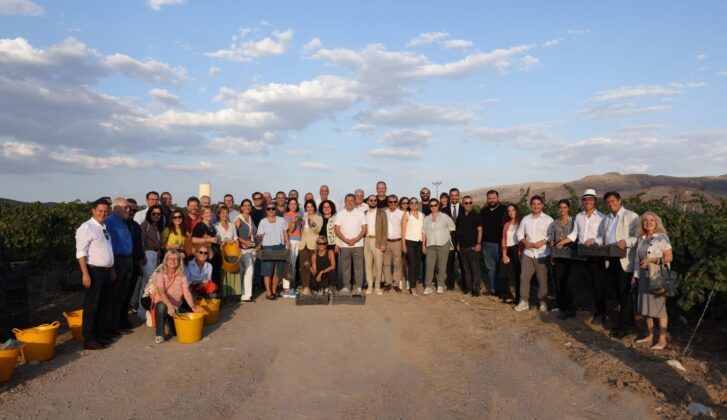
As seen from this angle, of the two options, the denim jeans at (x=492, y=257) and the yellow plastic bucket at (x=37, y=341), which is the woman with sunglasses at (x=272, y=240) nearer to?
the denim jeans at (x=492, y=257)

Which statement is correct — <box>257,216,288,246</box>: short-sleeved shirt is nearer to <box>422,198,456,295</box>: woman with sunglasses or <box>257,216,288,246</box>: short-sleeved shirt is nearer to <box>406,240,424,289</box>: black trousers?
<box>406,240,424,289</box>: black trousers

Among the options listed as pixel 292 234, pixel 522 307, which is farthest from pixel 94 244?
pixel 522 307

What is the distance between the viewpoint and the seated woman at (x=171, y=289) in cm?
684

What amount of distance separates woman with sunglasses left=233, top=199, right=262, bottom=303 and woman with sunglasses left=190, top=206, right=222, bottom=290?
503 millimetres

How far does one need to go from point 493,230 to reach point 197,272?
17.3 feet

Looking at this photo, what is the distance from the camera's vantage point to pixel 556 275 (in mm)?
8219

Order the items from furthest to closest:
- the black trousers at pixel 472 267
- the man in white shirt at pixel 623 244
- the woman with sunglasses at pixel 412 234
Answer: the woman with sunglasses at pixel 412 234 < the black trousers at pixel 472 267 < the man in white shirt at pixel 623 244

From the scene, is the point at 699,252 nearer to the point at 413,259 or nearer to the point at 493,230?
the point at 493,230

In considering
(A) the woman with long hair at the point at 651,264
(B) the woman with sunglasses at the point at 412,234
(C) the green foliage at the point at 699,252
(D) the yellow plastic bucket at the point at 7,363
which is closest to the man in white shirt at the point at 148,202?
(D) the yellow plastic bucket at the point at 7,363

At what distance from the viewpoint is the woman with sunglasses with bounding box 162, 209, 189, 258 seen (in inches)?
328

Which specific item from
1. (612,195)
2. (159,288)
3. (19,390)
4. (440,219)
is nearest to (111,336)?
(159,288)

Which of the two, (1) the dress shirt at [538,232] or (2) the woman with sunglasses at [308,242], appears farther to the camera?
(2) the woman with sunglasses at [308,242]

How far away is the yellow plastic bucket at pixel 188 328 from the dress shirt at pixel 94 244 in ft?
3.66

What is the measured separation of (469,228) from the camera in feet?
32.6
